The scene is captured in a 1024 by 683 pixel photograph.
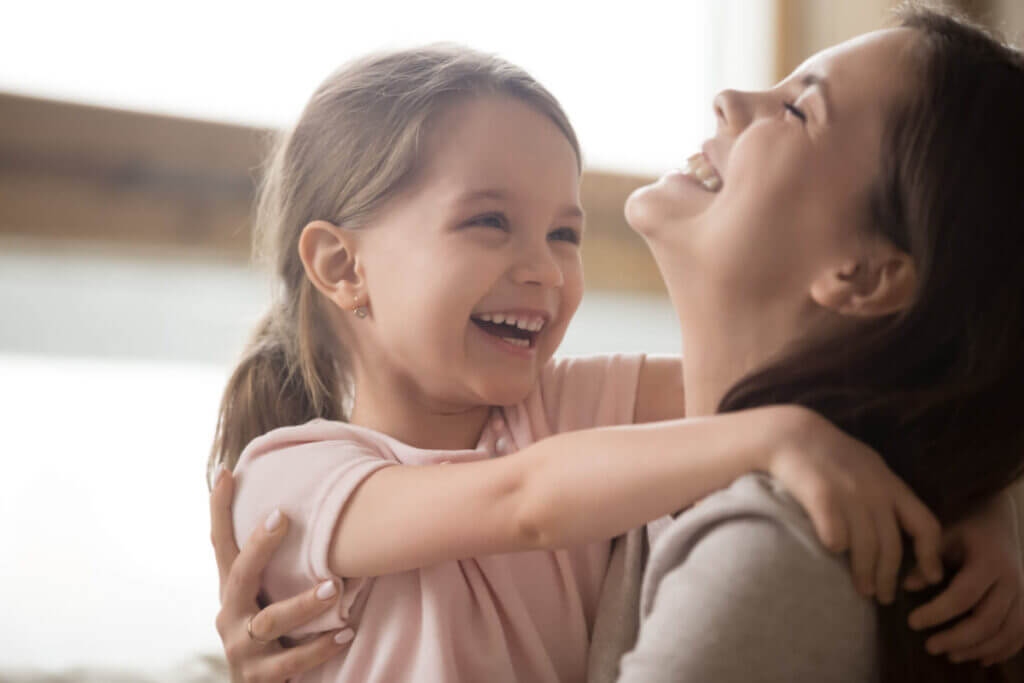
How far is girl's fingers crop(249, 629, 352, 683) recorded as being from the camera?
3.26 ft

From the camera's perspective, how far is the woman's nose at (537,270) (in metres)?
1.06

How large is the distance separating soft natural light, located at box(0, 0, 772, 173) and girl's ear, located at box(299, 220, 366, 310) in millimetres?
610

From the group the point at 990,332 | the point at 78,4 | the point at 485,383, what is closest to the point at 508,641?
the point at 485,383

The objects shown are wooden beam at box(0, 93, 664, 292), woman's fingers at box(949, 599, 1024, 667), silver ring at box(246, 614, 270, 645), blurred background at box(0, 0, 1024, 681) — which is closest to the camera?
woman's fingers at box(949, 599, 1024, 667)

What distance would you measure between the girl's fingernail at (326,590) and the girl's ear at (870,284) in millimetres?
544

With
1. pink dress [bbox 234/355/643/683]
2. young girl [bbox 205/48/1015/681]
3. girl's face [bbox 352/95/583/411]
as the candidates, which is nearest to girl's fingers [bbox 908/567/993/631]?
young girl [bbox 205/48/1015/681]

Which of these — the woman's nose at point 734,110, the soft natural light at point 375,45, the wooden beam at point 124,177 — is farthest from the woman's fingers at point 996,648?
the wooden beam at point 124,177

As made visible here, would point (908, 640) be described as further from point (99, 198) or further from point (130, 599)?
point (99, 198)

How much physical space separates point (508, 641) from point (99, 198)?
4.41 feet

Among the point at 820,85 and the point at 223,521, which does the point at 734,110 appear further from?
the point at 223,521

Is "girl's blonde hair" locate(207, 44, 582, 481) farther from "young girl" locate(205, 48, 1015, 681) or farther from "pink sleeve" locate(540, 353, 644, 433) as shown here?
"pink sleeve" locate(540, 353, 644, 433)

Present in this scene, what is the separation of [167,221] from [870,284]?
5.01 feet

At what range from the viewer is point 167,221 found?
76.5 inches

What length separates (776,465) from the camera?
0.69 m
